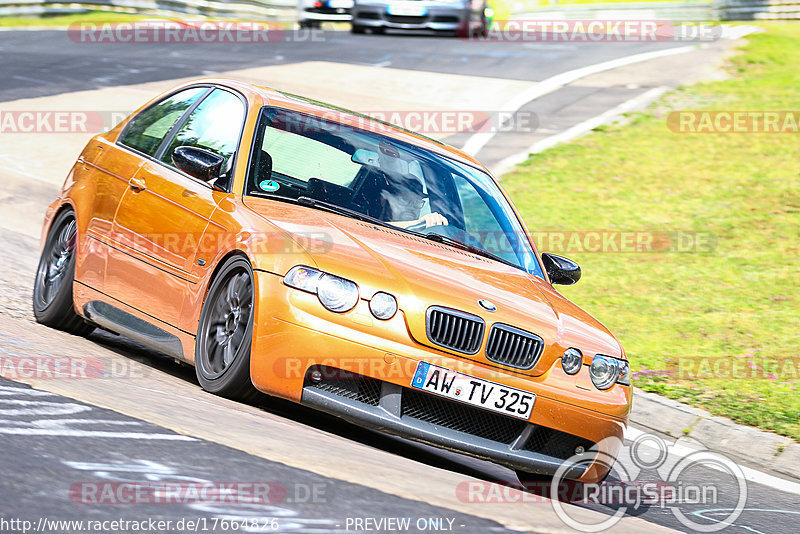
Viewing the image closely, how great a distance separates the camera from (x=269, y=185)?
6371 millimetres

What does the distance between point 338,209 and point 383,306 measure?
1.08 m

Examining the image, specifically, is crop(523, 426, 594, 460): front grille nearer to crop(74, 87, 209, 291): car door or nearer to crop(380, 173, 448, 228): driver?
crop(380, 173, 448, 228): driver

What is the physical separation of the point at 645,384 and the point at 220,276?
12.5 feet

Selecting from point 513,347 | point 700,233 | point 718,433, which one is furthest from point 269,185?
point 700,233

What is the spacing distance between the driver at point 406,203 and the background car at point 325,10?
78.1ft

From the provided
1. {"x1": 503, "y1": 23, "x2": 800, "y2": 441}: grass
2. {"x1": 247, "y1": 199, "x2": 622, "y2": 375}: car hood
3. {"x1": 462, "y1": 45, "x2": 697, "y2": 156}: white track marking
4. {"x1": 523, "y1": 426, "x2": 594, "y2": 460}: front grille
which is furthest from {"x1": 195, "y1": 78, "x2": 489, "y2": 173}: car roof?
{"x1": 462, "y1": 45, "x2": 697, "y2": 156}: white track marking

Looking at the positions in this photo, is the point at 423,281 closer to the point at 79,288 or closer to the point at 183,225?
the point at 183,225

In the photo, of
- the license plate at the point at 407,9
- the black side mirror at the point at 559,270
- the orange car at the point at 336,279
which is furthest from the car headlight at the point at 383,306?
the license plate at the point at 407,9

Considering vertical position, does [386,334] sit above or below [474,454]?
above

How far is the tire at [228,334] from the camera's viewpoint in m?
5.57

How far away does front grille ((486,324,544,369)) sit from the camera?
5508mm

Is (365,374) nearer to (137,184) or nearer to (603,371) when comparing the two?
(603,371)

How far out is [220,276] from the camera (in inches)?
232

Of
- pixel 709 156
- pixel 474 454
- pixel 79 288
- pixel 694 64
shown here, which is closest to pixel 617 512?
pixel 474 454
